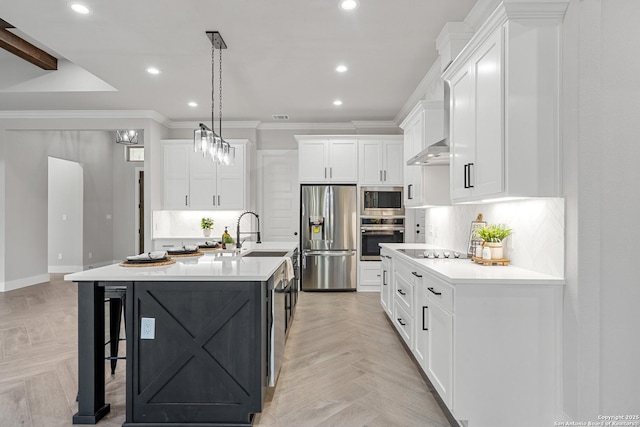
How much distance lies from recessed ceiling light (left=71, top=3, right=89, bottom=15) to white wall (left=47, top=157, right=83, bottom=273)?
18.6 feet

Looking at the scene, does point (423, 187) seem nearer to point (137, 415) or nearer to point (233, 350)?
point (233, 350)

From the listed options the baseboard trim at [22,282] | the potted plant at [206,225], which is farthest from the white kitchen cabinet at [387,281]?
the baseboard trim at [22,282]

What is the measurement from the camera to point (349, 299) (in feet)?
18.2

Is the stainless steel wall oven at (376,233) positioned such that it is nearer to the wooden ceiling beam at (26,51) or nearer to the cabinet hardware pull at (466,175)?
the cabinet hardware pull at (466,175)

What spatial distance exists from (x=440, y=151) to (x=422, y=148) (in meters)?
0.76

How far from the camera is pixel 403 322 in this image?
11.1ft

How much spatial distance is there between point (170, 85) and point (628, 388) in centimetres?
520

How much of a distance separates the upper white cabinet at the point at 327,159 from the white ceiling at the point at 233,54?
1.63 ft

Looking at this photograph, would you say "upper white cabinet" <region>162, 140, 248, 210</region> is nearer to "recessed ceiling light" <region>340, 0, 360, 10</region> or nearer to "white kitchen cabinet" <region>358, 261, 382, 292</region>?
"white kitchen cabinet" <region>358, 261, 382, 292</region>

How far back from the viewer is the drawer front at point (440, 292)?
2.15m

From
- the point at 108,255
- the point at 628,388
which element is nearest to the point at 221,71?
the point at 628,388

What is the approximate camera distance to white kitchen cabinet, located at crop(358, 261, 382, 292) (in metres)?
6.04

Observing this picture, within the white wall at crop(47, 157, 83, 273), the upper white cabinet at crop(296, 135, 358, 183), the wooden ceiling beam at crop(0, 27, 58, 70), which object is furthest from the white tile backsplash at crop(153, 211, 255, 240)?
the wooden ceiling beam at crop(0, 27, 58, 70)

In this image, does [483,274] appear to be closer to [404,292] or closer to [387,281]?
[404,292]
